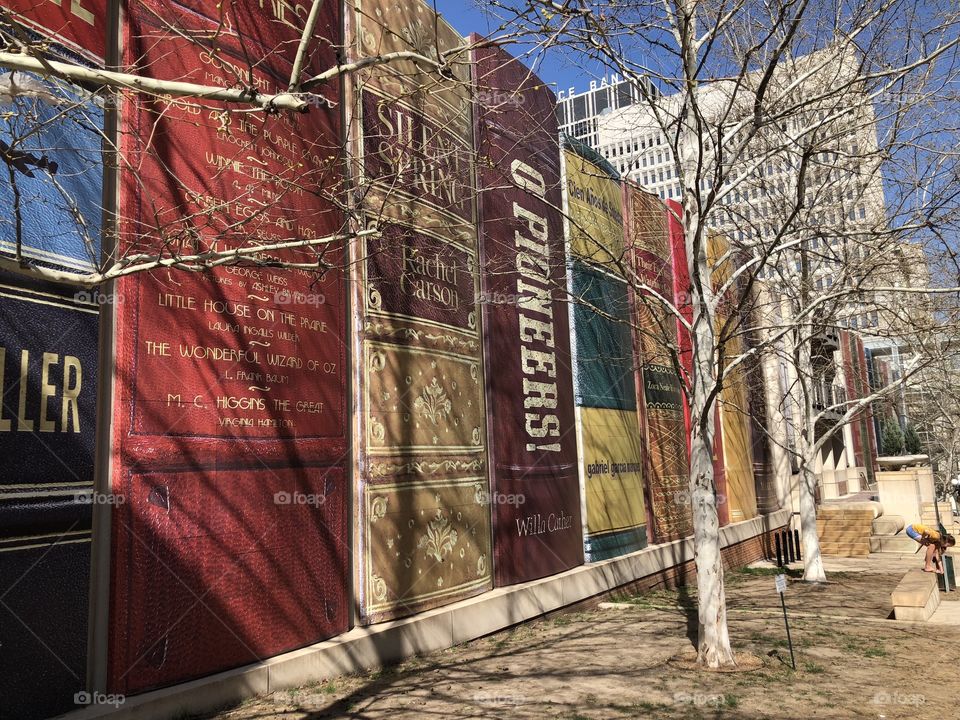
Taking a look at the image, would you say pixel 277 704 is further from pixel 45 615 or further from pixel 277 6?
pixel 277 6

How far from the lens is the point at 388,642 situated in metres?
7.78

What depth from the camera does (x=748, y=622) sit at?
35.6 feet

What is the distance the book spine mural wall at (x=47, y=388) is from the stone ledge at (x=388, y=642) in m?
0.56

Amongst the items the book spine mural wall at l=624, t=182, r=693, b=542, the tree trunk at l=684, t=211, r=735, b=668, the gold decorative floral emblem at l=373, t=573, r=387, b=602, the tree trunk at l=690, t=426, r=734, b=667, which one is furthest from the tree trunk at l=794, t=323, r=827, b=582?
the gold decorative floral emblem at l=373, t=573, r=387, b=602

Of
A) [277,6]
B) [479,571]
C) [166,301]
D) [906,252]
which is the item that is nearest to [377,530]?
[479,571]

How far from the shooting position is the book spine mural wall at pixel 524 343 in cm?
1053

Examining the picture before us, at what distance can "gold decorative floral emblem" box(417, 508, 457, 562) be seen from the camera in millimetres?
8789

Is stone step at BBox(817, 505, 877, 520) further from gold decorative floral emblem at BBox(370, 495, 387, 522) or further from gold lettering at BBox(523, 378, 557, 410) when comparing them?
gold decorative floral emblem at BBox(370, 495, 387, 522)

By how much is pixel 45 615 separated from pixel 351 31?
706 centimetres

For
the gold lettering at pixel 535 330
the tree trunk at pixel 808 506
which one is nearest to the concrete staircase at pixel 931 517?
the tree trunk at pixel 808 506

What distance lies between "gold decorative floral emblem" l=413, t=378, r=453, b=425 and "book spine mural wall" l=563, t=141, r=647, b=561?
3.85m

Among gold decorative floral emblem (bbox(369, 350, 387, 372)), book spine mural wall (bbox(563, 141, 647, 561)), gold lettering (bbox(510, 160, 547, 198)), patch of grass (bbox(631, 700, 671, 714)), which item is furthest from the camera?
book spine mural wall (bbox(563, 141, 647, 561))

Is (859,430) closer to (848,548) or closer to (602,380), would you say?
(848,548)

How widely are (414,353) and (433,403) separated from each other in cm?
71
